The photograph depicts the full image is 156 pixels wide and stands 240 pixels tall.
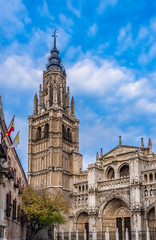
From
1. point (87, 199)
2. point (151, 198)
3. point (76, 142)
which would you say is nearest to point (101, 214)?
point (87, 199)

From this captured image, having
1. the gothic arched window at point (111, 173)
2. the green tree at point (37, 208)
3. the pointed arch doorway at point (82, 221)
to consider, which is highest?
the gothic arched window at point (111, 173)

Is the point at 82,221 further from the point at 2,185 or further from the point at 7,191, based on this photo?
the point at 2,185

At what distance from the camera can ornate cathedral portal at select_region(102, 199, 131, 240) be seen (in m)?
49.8

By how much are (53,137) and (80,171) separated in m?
9.10

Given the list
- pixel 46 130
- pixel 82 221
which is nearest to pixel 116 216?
pixel 82 221

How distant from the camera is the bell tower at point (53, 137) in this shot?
60281mm

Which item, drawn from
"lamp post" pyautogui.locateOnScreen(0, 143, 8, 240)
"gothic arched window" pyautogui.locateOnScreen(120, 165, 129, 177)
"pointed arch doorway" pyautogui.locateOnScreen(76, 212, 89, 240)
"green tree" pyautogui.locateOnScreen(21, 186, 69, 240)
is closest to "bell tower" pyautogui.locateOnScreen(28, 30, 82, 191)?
"pointed arch doorway" pyautogui.locateOnScreen(76, 212, 89, 240)

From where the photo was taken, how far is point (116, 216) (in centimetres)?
5069

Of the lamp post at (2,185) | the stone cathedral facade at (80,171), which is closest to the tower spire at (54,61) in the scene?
the stone cathedral facade at (80,171)

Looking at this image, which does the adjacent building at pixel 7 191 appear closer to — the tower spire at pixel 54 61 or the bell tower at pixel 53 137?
the bell tower at pixel 53 137

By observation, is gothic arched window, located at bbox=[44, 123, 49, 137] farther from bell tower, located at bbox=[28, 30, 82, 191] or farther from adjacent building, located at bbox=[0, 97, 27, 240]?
adjacent building, located at bbox=[0, 97, 27, 240]

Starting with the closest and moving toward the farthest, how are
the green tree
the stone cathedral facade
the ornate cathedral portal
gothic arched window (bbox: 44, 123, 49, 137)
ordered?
the green tree → the stone cathedral facade → the ornate cathedral portal → gothic arched window (bbox: 44, 123, 49, 137)

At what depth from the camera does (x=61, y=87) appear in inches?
2768

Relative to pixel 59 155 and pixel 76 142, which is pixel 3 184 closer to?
pixel 59 155
